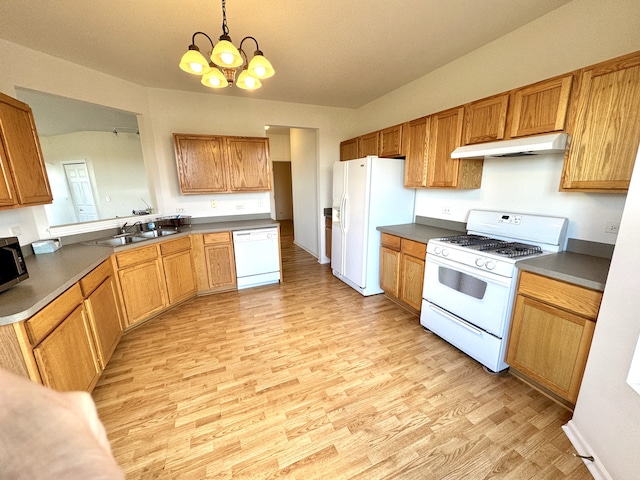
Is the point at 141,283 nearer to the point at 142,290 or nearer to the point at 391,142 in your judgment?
the point at 142,290

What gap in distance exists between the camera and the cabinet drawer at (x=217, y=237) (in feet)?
10.4

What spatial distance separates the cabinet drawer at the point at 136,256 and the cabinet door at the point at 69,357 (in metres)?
0.76

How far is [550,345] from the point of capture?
5.27ft

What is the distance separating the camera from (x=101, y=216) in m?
5.61

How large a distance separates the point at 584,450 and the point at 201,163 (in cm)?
405

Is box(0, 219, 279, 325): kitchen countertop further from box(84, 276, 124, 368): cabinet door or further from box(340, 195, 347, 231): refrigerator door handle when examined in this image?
box(340, 195, 347, 231): refrigerator door handle

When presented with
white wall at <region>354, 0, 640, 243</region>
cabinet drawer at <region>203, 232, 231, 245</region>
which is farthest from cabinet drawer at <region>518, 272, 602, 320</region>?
cabinet drawer at <region>203, 232, 231, 245</region>

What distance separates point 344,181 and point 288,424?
2635 millimetres

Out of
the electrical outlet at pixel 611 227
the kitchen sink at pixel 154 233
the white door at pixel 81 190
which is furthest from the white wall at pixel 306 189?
the white door at pixel 81 190

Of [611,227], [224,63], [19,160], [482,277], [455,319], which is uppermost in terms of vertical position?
[224,63]

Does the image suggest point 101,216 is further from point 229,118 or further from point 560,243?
point 560,243

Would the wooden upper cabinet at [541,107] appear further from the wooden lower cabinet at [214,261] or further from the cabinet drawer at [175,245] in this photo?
the cabinet drawer at [175,245]

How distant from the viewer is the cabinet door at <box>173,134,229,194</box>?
123 inches

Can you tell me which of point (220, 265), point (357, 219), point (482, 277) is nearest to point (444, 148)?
point (357, 219)
